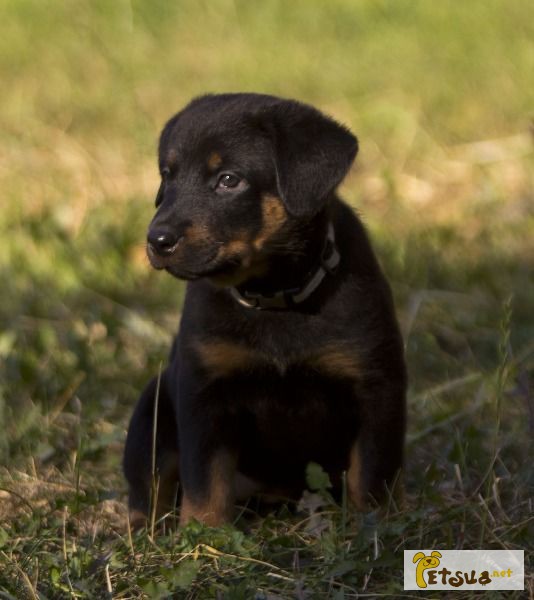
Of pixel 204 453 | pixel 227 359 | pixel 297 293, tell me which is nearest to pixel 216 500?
pixel 204 453

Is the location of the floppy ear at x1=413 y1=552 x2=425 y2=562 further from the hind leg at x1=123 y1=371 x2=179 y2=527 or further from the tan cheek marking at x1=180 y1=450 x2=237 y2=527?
the hind leg at x1=123 y1=371 x2=179 y2=527

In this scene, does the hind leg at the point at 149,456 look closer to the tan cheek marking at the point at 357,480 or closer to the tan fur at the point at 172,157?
the tan cheek marking at the point at 357,480

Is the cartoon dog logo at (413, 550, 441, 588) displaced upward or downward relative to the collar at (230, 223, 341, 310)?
downward

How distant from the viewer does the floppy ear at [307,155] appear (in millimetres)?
3566

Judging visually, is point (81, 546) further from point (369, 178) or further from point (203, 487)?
point (369, 178)

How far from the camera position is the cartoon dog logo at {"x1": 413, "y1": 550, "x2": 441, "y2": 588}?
3047 mm

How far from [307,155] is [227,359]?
58cm

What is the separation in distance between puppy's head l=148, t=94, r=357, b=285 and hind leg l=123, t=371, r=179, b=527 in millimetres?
582

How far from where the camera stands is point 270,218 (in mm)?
3619

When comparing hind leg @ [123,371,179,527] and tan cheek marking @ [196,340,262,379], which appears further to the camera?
hind leg @ [123,371,179,527]

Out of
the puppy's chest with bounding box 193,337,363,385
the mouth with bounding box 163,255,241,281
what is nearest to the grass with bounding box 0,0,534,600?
the puppy's chest with bounding box 193,337,363,385

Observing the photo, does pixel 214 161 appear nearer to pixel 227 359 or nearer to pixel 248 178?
pixel 248 178

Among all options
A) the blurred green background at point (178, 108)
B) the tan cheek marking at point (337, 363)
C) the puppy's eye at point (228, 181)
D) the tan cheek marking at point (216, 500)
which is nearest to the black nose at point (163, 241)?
the puppy's eye at point (228, 181)

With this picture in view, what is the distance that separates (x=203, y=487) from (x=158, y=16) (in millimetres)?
8574
